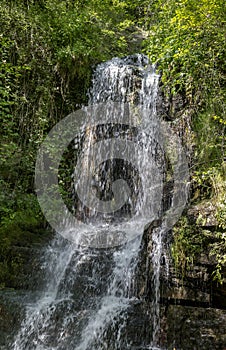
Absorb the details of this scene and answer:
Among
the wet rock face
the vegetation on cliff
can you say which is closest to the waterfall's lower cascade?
the wet rock face

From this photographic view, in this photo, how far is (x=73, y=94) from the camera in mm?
7684

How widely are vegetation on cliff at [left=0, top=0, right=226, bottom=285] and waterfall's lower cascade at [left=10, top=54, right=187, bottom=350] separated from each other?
0.49 metres

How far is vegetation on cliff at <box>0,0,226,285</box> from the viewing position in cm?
461

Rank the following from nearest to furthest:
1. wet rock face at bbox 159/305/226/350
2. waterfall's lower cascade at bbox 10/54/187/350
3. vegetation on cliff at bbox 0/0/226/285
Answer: wet rock face at bbox 159/305/226/350 → waterfall's lower cascade at bbox 10/54/187/350 → vegetation on cliff at bbox 0/0/226/285

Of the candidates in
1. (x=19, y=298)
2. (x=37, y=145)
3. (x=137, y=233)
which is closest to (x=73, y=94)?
(x=37, y=145)

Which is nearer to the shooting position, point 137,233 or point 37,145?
point 137,233

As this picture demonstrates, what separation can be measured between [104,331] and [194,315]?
3.49 feet

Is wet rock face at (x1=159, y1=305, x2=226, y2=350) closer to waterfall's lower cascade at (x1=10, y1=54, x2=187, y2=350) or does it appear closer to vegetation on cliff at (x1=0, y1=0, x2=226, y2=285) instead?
waterfall's lower cascade at (x1=10, y1=54, x2=187, y2=350)

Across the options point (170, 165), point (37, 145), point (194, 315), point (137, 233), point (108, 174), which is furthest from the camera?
point (108, 174)

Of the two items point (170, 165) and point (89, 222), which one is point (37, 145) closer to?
point (89, 222)

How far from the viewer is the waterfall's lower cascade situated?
3.82 metres

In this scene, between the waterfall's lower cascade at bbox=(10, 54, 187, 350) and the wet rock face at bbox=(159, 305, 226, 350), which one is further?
the waterfall's lower cascade at bbox=(10, 54, 187, 350)

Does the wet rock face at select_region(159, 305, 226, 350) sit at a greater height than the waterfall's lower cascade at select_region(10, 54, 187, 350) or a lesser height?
lesser

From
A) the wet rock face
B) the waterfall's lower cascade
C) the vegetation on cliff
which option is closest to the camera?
the wet rock face
